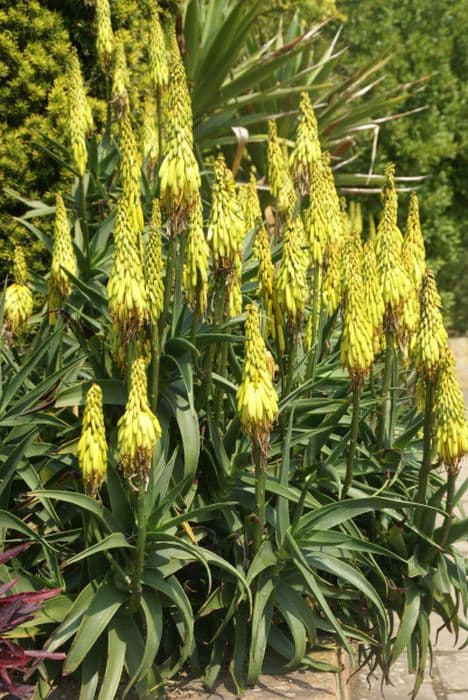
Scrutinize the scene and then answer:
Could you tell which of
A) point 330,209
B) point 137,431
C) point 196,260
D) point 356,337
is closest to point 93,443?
point 137,431

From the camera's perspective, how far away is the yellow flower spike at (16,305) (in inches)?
135

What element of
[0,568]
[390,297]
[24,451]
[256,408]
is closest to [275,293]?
[390,297]

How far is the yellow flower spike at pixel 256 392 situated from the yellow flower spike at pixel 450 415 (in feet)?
1.89

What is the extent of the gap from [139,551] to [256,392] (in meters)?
0.59

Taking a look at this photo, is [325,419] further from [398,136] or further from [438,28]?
[438,28]

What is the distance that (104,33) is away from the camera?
4105mm

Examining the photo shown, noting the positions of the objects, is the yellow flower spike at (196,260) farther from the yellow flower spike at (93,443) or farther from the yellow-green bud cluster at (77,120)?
the yellow-green bud cluster at (77,120)

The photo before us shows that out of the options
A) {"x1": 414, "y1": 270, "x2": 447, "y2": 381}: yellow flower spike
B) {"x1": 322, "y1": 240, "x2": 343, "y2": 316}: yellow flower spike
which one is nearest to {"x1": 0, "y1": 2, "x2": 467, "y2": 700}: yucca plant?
{"x1": 414, "y1": 270, "x2": 447, "y2": 381}: yellow flower spike

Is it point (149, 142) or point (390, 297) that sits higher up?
point (149, 142)

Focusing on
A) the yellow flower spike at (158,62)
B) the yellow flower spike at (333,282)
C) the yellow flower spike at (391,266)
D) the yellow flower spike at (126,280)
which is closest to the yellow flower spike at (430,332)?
the yellow flower spike at (391,266)

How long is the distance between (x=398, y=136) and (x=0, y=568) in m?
7.18

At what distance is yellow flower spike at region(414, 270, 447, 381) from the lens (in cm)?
299

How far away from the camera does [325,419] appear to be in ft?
11.5

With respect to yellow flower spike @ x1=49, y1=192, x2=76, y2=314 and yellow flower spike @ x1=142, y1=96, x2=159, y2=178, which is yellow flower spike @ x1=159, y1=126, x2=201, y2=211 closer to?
yellow flower spike @ x1=49, y1=192, x2=76, y2=314
